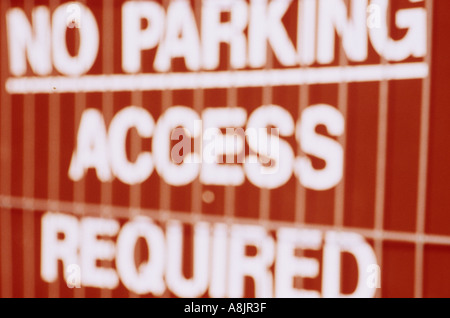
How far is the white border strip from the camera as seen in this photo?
126cm

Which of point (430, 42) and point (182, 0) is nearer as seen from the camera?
point (430, 42)

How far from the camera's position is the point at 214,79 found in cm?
147

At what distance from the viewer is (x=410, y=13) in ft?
4.01

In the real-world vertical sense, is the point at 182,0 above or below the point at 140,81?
above

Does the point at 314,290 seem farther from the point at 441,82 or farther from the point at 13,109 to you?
the point at 13,109

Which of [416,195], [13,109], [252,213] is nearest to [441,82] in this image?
[416,195]

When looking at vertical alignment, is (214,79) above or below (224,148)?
above

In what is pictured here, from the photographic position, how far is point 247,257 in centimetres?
146

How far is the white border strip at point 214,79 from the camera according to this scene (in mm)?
1260

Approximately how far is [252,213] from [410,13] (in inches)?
26.3
